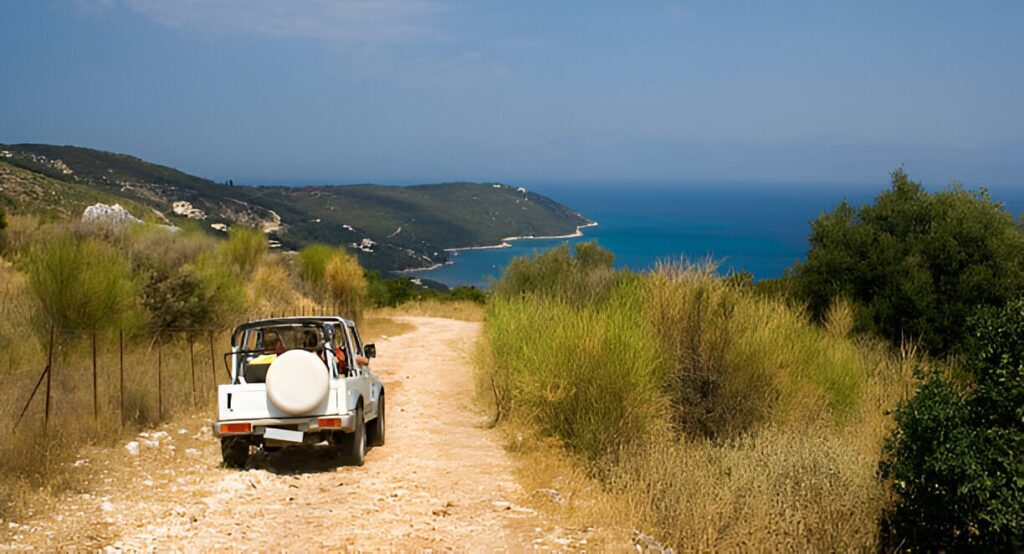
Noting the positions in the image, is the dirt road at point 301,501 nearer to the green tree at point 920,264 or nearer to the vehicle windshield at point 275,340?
the vehicle windshield at point 275,340

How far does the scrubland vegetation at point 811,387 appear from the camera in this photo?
6754 millimetres

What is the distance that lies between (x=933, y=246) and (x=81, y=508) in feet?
51.8

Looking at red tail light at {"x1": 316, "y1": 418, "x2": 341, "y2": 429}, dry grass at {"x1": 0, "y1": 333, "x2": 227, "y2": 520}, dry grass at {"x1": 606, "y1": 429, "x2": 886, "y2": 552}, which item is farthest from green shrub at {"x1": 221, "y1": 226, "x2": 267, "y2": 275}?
dry grass at {"x1": 606, "y1": 429, "x2": 886, "y2": 552}

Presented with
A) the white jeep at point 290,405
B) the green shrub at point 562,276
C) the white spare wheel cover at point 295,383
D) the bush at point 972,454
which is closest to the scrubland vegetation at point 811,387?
the bush at point 972,454

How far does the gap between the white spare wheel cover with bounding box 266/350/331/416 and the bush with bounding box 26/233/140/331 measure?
604 cm

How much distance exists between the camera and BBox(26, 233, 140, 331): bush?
1333 cm

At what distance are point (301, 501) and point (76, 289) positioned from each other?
7383mm

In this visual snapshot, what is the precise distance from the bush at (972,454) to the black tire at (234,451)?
6979 mm

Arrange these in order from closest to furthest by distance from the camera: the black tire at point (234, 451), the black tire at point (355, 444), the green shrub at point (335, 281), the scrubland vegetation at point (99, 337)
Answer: the scrubland vegetation at point (99, 337), the black tire at point (234, 451), the black tire at point (355, 444), the green shrub at point (335, 281)

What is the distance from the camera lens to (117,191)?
56.4 meters

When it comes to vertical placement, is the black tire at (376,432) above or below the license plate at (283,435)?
below

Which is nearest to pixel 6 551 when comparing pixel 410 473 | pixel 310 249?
pixel 410 473

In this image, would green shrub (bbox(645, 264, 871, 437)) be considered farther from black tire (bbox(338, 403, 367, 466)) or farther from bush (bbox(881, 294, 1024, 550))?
black tire (bbox(338, 403, 367, 466))

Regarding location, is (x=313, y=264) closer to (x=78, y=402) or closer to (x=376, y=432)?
(x=376, y=432)
